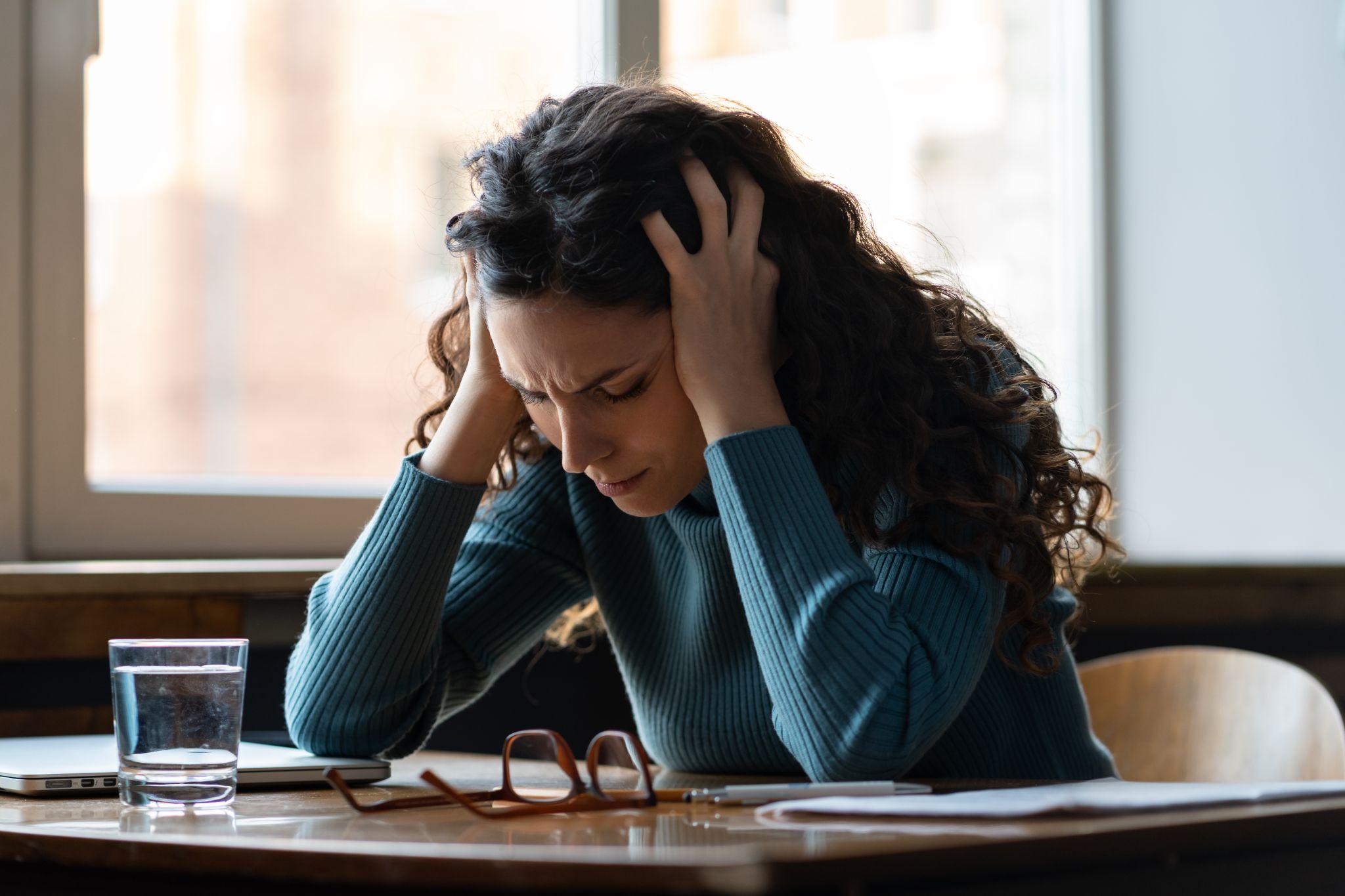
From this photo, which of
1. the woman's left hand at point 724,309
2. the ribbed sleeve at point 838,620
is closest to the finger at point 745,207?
the woman's left hand at point 724,309

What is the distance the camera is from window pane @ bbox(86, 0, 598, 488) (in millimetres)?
1753

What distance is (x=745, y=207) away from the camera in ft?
3.90

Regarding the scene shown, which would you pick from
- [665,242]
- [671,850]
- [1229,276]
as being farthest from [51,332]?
[1229,276]

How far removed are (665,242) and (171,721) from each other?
498 mm

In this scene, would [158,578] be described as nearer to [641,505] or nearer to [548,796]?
[641,505]

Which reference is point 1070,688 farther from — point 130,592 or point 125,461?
point 125,461

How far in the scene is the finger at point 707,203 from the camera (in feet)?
3.80

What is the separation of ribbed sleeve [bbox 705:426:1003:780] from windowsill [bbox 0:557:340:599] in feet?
2.21

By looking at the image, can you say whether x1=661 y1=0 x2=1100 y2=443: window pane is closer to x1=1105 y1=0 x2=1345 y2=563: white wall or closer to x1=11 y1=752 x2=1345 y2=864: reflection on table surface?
x1=1105 y1=0 x2=1345 y2=563: white wall

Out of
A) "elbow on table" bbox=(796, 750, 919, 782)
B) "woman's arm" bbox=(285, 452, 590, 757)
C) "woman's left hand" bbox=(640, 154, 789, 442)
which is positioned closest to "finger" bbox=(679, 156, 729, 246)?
"woman's left hand" bbox=(640, 154, 789, 442)

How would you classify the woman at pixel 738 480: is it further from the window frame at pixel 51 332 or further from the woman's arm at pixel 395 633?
the window frame at pixel 51 332

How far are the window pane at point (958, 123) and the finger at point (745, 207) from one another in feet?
3.90

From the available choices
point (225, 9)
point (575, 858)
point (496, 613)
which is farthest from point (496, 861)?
point (225, 9)

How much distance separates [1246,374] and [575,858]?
221 centimetres
